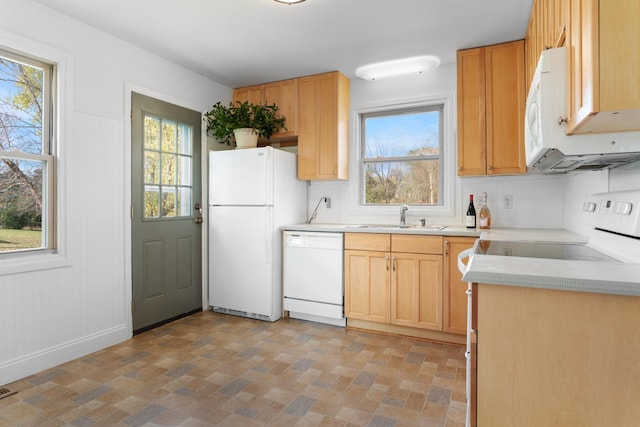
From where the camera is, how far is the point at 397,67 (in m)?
3.46

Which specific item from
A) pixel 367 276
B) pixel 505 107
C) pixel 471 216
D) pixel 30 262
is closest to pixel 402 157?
pixel 471 216

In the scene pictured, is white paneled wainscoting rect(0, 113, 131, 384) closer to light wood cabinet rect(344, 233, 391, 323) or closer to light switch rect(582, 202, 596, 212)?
light wood cabinet rect(344, 233, 391, 323)

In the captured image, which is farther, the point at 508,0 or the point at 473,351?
the point at 508,0

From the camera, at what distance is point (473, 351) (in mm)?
1203

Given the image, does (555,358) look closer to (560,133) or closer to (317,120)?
(560,133)

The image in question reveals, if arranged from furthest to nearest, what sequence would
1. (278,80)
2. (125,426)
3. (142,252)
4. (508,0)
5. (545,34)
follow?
(278,80), (142,252), (508,0), (545,34), (125,426)

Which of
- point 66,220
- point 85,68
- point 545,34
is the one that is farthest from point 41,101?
point 545,34

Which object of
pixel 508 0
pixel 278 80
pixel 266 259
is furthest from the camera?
pixel 278 80

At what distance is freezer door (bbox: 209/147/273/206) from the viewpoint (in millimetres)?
3449

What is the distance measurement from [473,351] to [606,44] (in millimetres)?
1017

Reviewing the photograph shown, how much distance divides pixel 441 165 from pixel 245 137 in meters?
1.94

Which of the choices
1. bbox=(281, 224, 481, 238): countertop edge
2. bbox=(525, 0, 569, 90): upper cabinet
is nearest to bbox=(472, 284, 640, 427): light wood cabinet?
bbox=(525, 0, 569, 90): upper cabinet

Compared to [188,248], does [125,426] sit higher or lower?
lower

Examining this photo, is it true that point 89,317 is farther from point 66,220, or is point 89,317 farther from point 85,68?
point 85,68
